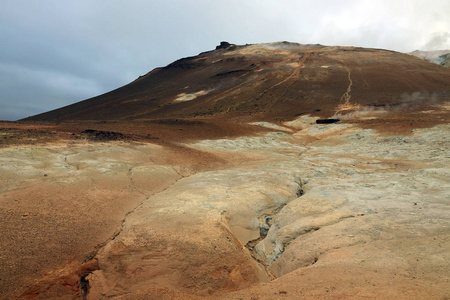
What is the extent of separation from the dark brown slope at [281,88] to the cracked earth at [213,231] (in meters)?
27.3

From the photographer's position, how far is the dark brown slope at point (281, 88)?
37719 millimetres

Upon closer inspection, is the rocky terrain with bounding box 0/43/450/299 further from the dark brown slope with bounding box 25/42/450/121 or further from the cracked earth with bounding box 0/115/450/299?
the dark brown slope with bounding box 25/42/450/121

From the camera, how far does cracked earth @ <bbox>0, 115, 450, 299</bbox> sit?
12.8 feet

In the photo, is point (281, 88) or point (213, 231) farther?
point (281, 88)

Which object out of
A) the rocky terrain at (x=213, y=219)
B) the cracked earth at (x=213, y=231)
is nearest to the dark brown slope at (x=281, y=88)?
the rocky terrain at (x=213, y=219)

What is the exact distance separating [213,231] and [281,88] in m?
42.3

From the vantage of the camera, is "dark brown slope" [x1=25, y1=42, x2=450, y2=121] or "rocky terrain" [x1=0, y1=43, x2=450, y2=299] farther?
"dark brown slope" [x1=25, y1=42, x2=450, y2=121]

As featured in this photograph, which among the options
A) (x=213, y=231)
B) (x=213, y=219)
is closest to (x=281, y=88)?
(x=213, y=219)

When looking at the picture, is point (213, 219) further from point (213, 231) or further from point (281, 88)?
point (281, 88)

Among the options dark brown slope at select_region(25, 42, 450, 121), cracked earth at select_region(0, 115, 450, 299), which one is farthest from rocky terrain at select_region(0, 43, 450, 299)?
dark brown slope at select_region(25, 42, 450, 121)

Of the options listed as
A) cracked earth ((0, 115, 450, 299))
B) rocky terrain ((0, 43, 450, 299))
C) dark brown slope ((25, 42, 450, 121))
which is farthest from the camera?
dark brown slope ((25, 42, 450, 121))

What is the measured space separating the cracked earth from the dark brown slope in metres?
27.3

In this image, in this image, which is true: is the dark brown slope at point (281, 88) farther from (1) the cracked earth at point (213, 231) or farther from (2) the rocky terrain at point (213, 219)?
(1) the cracked earth at point (213, 231)

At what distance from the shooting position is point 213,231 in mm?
5871
